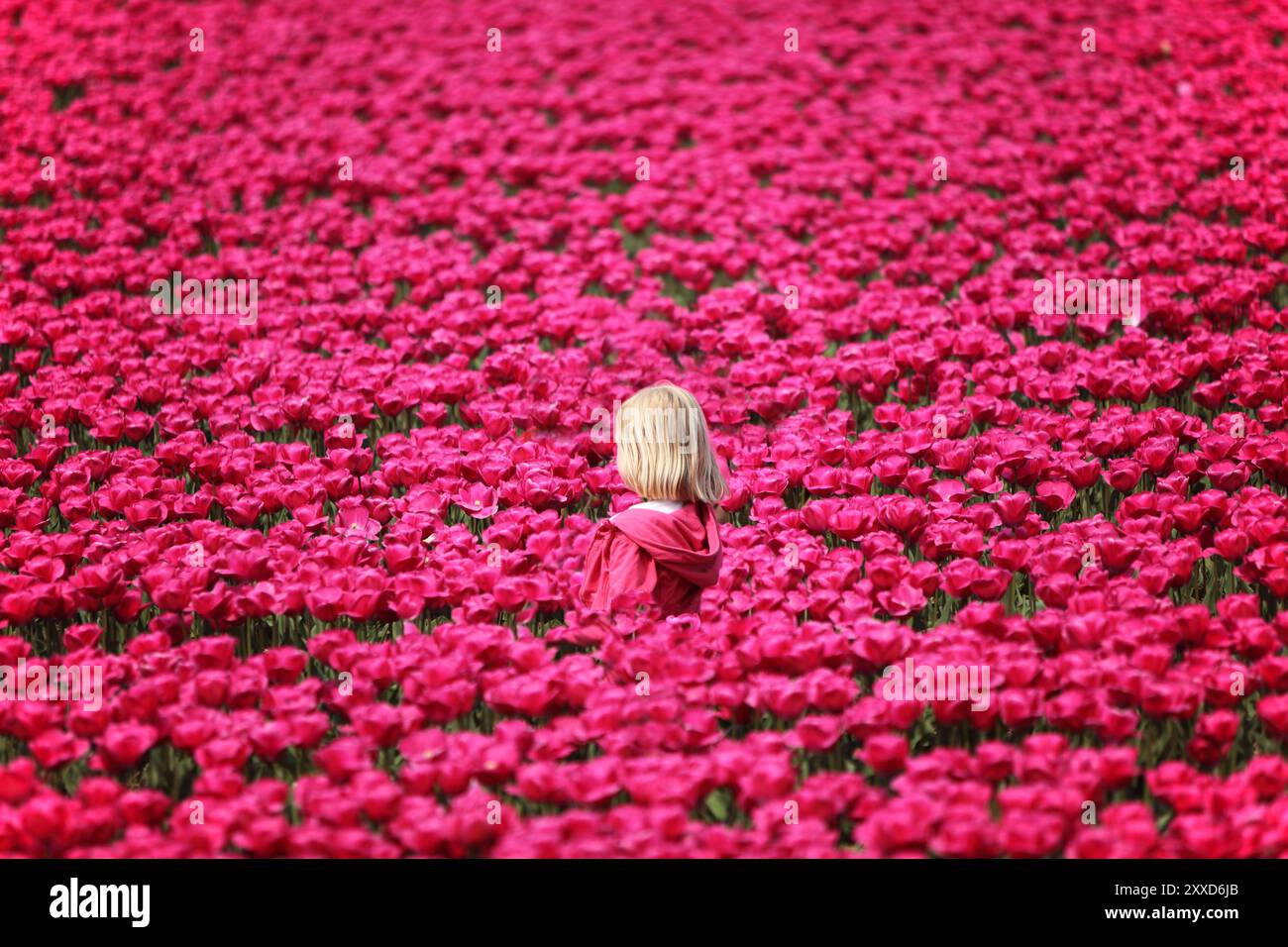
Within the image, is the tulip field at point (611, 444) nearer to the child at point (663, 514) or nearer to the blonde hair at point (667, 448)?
the child at point (663, 514)

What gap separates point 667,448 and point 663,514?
8.6 inches

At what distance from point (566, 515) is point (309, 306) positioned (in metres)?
2.59

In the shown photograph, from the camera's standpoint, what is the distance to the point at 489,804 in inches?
126

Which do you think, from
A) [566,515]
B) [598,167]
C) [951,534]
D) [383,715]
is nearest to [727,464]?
[566,515]

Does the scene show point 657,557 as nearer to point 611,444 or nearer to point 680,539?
point 680,539

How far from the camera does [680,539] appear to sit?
439cm

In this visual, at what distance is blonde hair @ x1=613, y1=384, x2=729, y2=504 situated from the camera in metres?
4.35

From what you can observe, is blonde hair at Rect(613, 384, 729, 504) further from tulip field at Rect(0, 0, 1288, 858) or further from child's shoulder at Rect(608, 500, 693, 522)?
tulip field at Rect(0, 0, 1288, 858)

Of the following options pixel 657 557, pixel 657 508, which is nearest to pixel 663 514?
pixel 657 508

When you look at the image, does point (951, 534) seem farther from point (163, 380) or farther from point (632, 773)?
point (163, 380)

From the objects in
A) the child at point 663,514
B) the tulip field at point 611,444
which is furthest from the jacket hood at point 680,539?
the tulip field at point 611,444

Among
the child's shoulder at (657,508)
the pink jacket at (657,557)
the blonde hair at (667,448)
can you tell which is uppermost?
the blonde hair at (667,448)

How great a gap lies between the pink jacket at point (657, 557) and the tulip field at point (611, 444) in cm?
12

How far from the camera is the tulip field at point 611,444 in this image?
3311 millimetres
